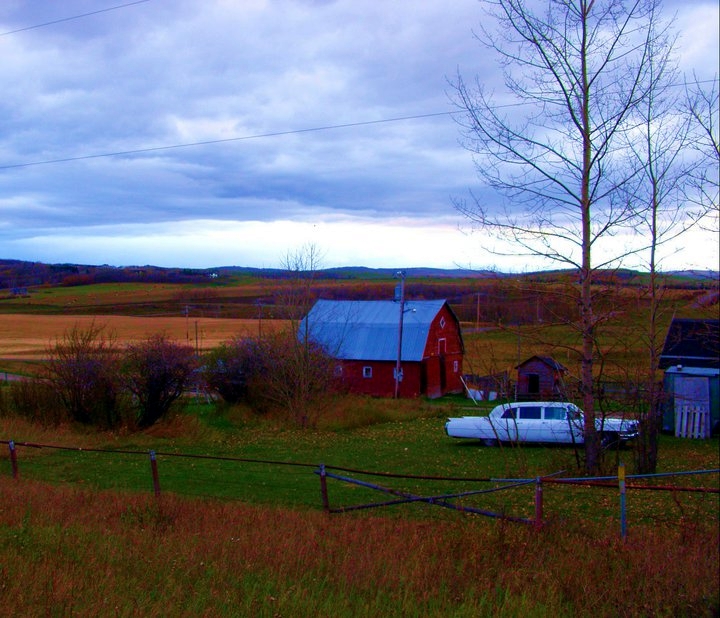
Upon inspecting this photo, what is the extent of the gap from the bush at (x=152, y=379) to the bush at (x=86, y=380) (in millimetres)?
545

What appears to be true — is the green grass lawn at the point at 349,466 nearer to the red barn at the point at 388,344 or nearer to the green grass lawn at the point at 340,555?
the green grass lawn at the point at 340,555

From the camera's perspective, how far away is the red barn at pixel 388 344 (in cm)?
4475

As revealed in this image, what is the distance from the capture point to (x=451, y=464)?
19156 millimetres

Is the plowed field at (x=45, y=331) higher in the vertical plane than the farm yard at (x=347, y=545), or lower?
higher

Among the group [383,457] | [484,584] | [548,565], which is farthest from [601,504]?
[383,457]

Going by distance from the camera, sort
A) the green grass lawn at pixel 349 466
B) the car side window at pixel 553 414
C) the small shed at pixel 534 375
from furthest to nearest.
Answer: the small shed at pixel 534 375 < the car side window at pixel 553 414 < the green grass lawn at pixel 349 466

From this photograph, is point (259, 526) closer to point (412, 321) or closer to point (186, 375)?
point (186, 375)

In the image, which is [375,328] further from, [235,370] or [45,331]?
[45,331]

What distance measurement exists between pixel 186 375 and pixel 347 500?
1493 cm

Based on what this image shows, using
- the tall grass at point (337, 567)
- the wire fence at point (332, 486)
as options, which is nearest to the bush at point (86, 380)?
the wire fence at point (332, 486)

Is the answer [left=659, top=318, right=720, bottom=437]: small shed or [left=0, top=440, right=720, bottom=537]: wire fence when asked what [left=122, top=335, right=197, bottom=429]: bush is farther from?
[left=659, top=318, right=720, bottom=437]: small shed

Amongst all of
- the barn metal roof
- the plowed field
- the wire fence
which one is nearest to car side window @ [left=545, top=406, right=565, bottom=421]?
the wire fence

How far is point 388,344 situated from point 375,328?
1.73m

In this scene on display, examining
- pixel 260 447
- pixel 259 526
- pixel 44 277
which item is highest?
pixel 44 277
